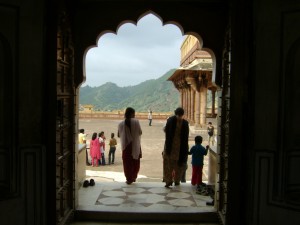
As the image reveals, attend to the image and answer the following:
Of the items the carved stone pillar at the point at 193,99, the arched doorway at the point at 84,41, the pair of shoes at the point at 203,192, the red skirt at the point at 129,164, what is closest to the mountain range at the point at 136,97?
the carved stone pillar at the point at 193,99

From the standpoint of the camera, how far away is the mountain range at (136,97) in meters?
91.2

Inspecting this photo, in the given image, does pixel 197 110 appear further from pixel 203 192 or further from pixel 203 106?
pixel 203 192

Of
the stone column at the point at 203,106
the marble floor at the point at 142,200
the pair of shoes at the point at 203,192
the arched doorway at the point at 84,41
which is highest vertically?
the arched doorway at the point at 84,41

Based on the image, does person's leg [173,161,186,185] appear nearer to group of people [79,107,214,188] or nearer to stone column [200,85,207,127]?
group of people [79,107,214,188]

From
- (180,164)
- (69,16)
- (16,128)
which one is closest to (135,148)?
(180,164)

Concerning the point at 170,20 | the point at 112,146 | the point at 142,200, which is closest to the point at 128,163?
the point at 142,200

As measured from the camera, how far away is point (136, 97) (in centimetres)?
11169

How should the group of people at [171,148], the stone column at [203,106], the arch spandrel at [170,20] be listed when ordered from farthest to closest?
the stone column at [203,106] < the group of people at [171,148] < the arch spandrel at [170,20]

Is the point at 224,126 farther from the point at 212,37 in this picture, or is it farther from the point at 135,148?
the point at 135,148

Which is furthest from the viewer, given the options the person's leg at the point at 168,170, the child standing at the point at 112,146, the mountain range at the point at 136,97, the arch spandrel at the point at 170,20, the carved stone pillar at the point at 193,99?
the mountain range at the point at 136,97

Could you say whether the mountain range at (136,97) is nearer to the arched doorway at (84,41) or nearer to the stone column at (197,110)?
the stone column at (197,110)

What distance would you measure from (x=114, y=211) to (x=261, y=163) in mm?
2264

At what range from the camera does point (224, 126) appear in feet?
16.3

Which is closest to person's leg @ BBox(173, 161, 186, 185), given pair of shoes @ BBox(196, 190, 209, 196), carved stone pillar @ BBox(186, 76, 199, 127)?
pair of shoes @ BBox(196, 190, 209, 196)
